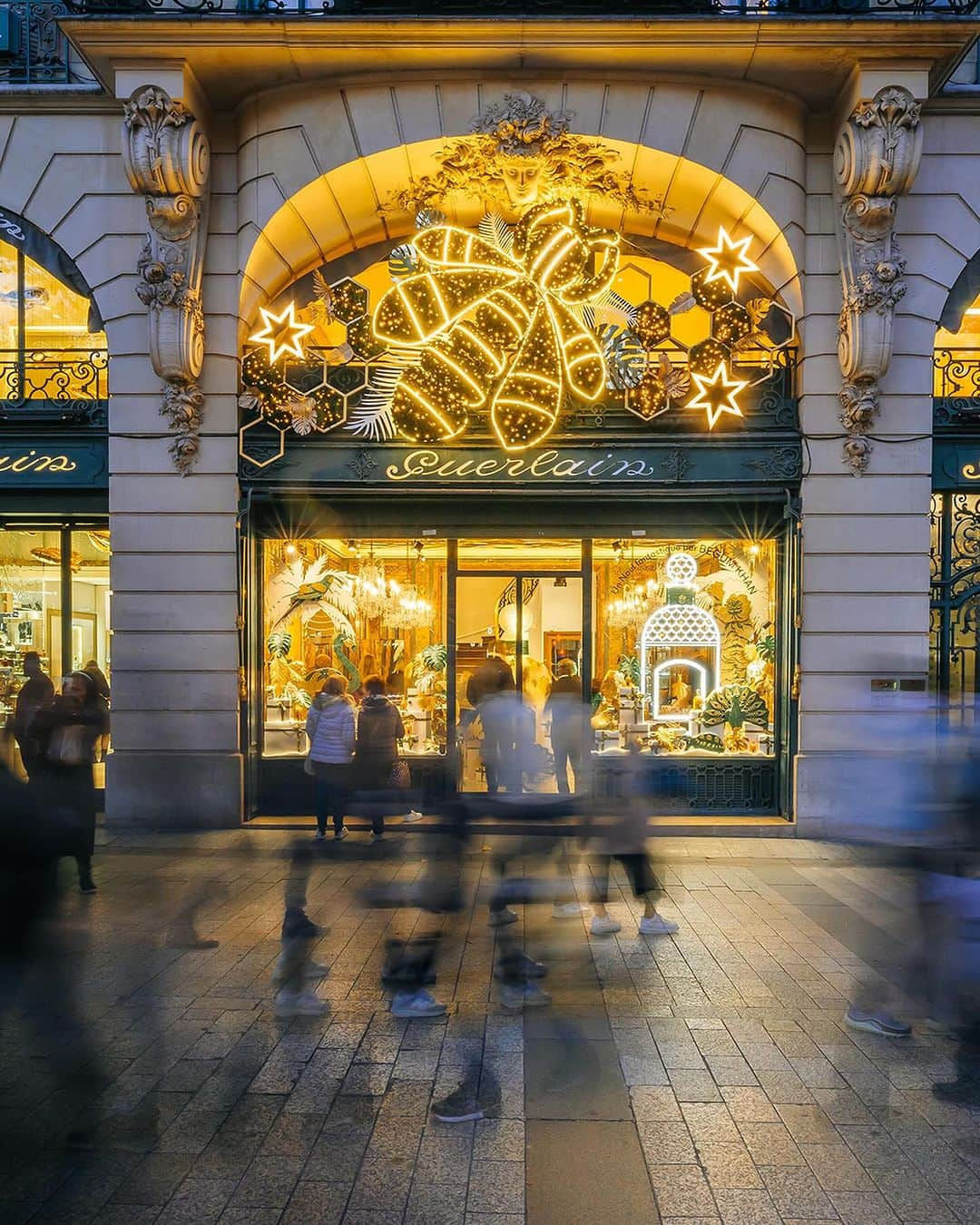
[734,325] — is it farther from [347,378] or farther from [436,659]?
[436,659]

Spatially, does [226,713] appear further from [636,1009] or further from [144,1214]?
[144,1214]

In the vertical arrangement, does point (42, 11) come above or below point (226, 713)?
above

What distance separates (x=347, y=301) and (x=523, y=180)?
8.81 ft

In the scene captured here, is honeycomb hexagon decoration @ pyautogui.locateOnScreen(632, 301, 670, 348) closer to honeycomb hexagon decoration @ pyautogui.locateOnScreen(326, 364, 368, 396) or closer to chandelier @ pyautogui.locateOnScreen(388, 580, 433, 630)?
honeycomb hexagon decoration @ pyautogui.locateOnScreen(326, 364, 368, 396)

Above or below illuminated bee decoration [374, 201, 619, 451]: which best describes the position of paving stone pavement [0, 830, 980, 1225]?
below

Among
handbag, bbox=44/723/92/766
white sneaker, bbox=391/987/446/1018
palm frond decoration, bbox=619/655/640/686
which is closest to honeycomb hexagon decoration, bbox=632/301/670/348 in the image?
palm frond decoration, bbox=619/655/640/686

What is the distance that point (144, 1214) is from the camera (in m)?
3.81

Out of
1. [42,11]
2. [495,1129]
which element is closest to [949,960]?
[495,1129]

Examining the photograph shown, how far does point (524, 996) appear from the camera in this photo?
6.16m

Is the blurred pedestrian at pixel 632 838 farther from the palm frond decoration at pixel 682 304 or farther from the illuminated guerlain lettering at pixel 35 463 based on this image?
the illuminated guerlain lettering at pixel 35 463

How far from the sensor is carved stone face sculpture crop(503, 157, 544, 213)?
38.6ft

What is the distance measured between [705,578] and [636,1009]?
24.3 ft

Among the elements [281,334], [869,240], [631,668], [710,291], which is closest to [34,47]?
[281,334]

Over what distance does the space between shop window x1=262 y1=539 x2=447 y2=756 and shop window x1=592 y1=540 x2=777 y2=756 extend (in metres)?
2.15
